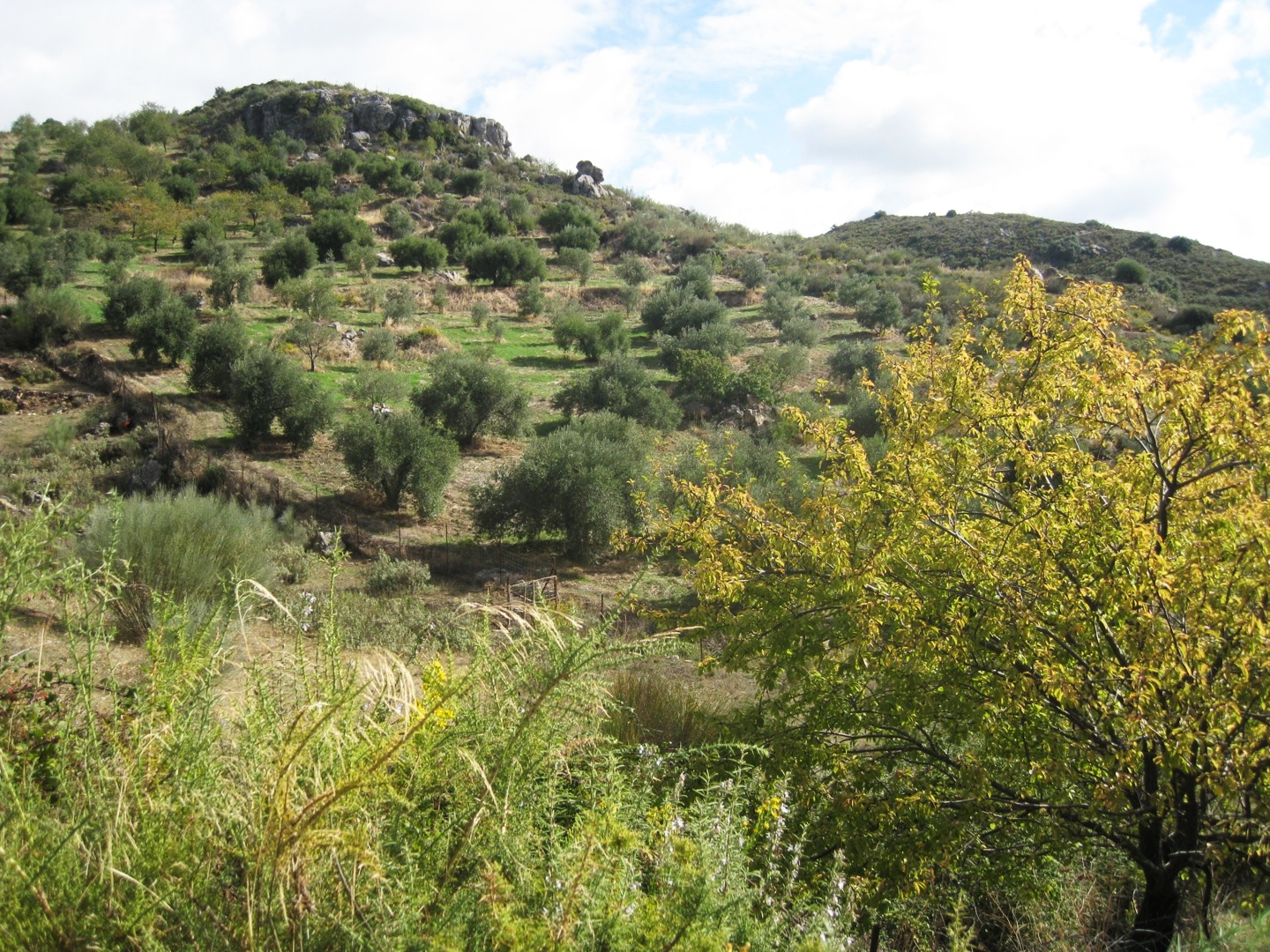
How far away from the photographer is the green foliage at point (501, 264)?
123ft

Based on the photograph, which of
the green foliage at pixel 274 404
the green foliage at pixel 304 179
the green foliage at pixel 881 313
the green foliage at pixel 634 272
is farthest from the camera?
the green foliage at pixel 304 179

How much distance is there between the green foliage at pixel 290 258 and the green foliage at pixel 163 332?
866 cm

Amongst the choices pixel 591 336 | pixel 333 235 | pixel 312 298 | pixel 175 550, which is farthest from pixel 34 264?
pixel 175 550

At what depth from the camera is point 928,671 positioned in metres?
5.21

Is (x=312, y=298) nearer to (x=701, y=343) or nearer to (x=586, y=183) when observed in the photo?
(x=701, y=343)

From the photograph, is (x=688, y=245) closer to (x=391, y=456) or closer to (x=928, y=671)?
(x=391, y=456)

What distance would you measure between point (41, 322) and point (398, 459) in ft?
44.4

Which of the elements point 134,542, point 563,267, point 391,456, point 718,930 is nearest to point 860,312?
point 563,267

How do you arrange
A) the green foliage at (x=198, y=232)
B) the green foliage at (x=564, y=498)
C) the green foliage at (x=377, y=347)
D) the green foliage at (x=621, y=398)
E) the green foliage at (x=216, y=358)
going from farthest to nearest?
the green foliage at (x=198, y=232), the green foliage at (x=377, y=347), the green foliage at (x=621, y=398), the green foliage at (x=216, y=358), the green foliage at (x=564, y=498)

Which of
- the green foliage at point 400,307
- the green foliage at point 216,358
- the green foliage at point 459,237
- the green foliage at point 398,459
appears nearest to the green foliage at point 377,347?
the green foliage at point 400,307

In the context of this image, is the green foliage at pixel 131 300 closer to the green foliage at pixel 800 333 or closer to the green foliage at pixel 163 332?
the green foliage at pixel 163 332

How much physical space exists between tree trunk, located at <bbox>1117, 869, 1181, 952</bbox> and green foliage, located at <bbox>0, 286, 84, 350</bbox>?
27.5 meters

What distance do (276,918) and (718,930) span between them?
107 cm

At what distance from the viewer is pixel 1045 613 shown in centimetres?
481
